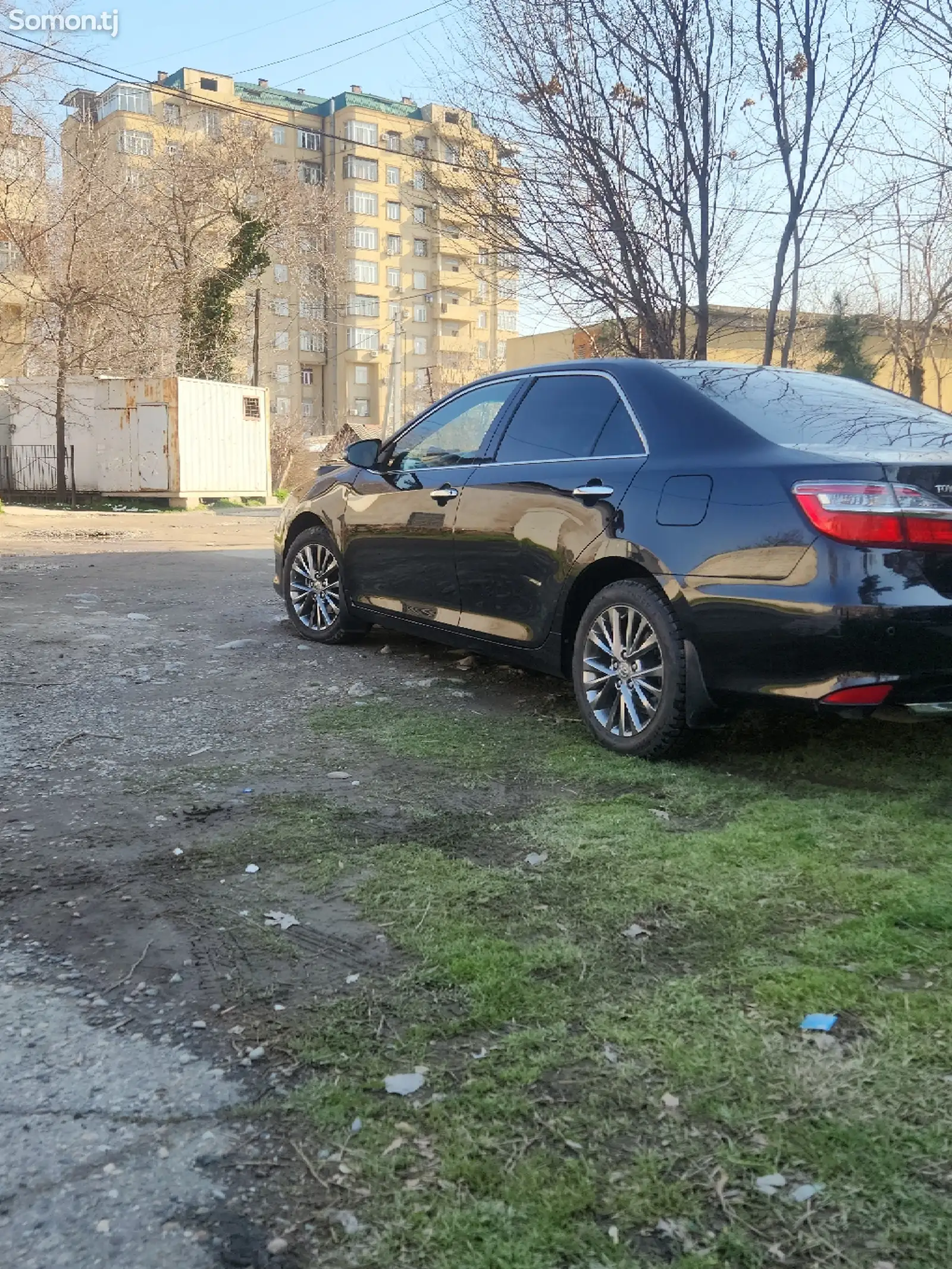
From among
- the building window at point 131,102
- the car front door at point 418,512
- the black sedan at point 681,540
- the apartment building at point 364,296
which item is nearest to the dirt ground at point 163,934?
the car front door at point 418,512

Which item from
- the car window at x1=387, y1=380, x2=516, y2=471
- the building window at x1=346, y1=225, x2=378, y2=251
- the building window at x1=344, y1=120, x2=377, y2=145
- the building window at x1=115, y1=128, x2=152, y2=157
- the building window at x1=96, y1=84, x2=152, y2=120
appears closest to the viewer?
the car window at x1=387, y1=380, x2=516, y2=471

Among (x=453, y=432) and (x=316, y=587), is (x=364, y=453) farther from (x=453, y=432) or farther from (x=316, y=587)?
(x=316, y=587)

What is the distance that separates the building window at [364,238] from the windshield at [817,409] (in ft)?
275

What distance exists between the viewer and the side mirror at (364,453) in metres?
6.63

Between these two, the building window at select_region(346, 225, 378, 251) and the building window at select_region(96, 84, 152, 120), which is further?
the building window at select_region(346, 225, 378, 251)

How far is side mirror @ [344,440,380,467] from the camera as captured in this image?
6629 mm

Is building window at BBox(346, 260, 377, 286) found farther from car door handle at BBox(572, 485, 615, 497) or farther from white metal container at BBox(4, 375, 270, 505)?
car door handle at BBox(572, 485, 615, 497)

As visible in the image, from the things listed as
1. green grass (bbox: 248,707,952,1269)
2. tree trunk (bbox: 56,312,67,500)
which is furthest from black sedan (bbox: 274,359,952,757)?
tree trunk (bbox: 56,312,67,500)

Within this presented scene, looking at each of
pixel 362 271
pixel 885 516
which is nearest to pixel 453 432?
pixel 885 516

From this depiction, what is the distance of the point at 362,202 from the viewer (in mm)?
84625

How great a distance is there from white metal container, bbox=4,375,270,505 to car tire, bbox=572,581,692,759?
20.2m

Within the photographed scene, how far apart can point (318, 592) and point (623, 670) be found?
3020 mm

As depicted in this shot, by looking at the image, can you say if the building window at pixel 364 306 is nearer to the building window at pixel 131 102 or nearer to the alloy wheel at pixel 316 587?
the building window at pixel 131 102

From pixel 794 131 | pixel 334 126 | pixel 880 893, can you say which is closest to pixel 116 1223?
pixel 880 893
